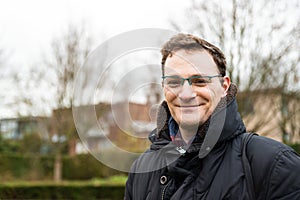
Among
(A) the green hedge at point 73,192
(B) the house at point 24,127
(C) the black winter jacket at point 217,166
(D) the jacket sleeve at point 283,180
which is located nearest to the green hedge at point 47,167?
(B) the house at point 24,127

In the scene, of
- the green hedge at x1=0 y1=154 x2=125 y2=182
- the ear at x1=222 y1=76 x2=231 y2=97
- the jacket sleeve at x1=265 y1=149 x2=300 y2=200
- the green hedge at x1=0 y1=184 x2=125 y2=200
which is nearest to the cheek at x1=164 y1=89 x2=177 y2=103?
the ear at x1=222 y1=76 x2=231 y2=97

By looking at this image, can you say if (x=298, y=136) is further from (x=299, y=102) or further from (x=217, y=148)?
(x=217, y=148)

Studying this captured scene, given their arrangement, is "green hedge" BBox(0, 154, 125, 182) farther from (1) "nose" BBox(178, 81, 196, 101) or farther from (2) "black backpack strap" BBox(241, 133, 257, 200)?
(2) "black backpack strap" BBox(241, 133, 257, 200)

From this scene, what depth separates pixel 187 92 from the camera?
1.68 m

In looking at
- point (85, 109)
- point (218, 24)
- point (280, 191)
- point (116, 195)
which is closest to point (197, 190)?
point (280, 191)

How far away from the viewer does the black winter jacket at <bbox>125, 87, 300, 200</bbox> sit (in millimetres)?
1453

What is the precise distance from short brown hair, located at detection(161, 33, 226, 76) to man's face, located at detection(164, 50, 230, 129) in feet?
0.06

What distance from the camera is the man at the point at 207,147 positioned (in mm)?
1467

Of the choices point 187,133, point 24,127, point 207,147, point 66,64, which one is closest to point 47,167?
point 24,127

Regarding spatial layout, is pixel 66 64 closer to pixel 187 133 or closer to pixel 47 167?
pixel 47 167

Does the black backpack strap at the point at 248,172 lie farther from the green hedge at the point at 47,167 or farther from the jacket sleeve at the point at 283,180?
the green hedge at the point at 47,167

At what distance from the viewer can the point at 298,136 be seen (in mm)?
17766

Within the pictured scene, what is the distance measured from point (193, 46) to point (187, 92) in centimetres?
19

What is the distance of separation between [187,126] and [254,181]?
38 cm
